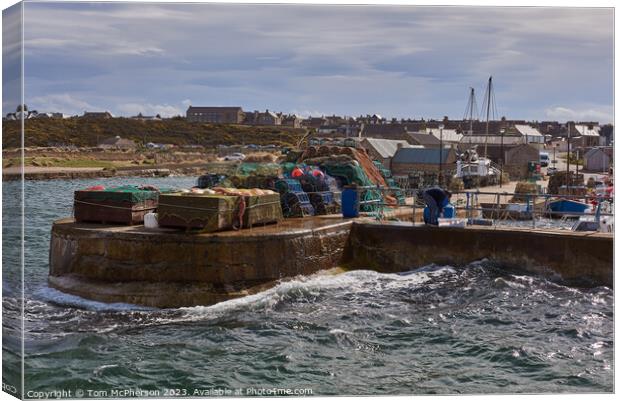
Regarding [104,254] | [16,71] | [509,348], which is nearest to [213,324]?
[104,254]

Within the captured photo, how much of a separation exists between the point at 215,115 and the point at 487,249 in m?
89.1

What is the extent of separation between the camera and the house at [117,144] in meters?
92.7

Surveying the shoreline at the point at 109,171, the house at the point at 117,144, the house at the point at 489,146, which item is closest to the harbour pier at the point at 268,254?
the shoreline at the point at 109,171

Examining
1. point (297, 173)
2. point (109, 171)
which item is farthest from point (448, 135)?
point (297, 173)

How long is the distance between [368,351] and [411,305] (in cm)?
293

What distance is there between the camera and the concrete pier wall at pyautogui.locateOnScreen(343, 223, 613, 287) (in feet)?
55.0

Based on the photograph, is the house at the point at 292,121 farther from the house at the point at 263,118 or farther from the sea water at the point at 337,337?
the sea water at the point at 337,337

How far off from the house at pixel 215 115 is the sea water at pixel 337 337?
285 feet

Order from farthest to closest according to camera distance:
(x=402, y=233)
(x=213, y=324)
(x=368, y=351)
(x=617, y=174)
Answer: (x=402, y=233)
(x=213, y=324)
(x=368, y=351)
(x=617, y=174)

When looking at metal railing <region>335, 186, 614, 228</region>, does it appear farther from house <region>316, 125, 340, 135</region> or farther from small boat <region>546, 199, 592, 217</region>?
house <region>316, 125, 340, 135</region>

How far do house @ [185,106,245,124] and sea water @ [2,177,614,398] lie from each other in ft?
285

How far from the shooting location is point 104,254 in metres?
15.2

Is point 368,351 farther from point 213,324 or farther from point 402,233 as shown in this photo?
point 402,233

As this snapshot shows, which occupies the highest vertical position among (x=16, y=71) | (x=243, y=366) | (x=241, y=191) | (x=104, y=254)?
(x=16, y=71)
